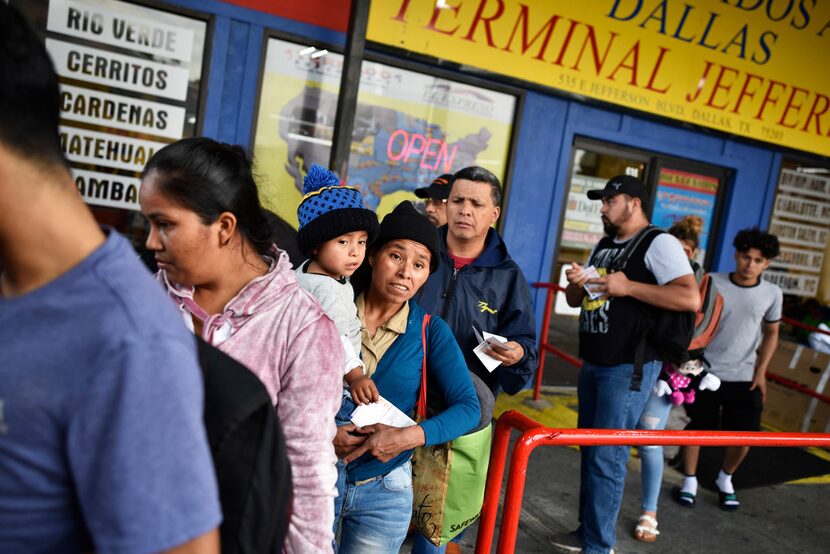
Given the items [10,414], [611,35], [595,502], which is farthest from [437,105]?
[10,414]

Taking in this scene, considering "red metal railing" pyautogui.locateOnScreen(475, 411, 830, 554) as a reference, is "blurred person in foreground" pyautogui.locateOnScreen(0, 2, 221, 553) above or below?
above

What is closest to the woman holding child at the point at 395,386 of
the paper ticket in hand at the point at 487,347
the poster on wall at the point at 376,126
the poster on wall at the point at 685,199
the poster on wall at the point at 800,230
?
the paper ticket in hand at the point at 487,347

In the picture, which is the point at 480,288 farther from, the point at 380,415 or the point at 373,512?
the point at 373,512

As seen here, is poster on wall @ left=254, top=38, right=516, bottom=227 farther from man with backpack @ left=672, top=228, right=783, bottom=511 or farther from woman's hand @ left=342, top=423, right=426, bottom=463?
woman's hand @ left=342, top=423, right=426, bottom=463

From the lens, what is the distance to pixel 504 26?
→ 569 centimetres

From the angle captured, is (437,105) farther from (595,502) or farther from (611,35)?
(595,502)

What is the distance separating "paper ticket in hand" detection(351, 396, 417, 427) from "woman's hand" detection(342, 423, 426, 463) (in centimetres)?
2

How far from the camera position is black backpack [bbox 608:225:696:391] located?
3.69 metres

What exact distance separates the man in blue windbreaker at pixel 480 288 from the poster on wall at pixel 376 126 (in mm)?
2242

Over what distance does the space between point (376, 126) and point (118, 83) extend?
203 cm

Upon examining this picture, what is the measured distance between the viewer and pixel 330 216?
223 cm

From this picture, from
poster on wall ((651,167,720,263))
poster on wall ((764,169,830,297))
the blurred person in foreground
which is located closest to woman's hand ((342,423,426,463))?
the blurred person in foreground

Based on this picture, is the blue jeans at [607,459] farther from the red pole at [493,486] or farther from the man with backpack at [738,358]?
the red pole at [493,486]

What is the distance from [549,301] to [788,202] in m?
4.00
